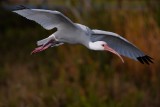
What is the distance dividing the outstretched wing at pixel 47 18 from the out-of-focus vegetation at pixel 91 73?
2238 mm

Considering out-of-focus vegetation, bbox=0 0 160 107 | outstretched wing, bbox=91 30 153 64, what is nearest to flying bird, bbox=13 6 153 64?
outstretched wing, bbox=91 30 153 64

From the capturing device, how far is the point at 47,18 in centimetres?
512

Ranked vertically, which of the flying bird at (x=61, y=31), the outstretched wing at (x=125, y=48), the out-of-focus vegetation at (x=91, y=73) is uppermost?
the flying bird at (x=61, y=31)

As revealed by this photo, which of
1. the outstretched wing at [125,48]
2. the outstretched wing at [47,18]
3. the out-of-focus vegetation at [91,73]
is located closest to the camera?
the outstretched wing at [47,18]

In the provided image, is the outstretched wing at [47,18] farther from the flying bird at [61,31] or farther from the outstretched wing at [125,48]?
the outstretched wing at [125,48]

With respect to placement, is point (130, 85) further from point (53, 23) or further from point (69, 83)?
point (53, 23)

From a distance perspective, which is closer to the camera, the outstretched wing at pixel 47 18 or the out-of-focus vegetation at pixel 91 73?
the outstretched wing at pixel 47 18

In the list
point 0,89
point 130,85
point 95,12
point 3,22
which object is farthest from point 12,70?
point 3,22

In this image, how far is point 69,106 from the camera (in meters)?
7.40

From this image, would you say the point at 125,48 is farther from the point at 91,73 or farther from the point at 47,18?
the point at 91,73

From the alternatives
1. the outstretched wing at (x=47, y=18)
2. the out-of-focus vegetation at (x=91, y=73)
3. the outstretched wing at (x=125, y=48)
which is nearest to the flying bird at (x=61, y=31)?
the outstretched wing at (x=47, y=18)

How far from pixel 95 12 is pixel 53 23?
17.7 feet

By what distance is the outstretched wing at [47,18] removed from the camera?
16.3 feet

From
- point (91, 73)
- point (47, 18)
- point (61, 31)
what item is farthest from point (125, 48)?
point (91, 73)
